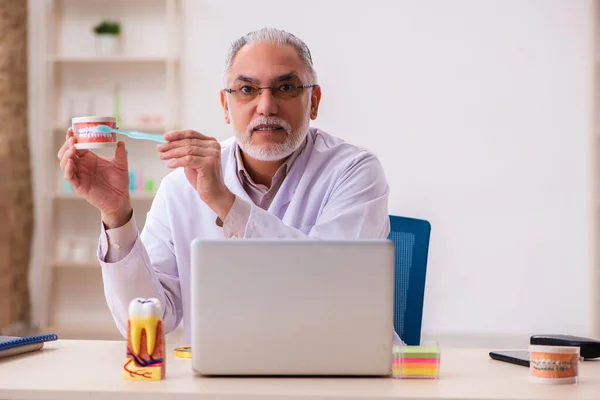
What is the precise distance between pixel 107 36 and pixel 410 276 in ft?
12.7

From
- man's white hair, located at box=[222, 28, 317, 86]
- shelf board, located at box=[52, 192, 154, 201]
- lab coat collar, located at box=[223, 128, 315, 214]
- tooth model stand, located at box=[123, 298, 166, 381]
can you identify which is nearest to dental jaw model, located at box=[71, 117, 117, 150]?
tooth model stand, located at box=[123, 298, 166, 381]

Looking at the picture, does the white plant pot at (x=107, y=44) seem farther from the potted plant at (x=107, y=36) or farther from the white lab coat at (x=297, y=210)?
the white lab coat at (x=297, y=210)

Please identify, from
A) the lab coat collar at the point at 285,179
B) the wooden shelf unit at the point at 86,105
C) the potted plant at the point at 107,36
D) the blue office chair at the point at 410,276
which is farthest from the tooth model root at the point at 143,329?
the potted plant at the point at 107,36

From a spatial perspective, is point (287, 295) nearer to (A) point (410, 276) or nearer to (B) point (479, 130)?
(A) point (410, 276)

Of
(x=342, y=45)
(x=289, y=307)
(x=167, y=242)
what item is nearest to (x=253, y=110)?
(x=167, y=242)

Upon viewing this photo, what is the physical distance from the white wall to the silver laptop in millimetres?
4263

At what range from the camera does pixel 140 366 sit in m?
1.45

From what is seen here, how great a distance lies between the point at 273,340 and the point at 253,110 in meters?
1.00

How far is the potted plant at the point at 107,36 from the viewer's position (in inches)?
222

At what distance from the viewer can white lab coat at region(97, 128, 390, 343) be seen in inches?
85.2

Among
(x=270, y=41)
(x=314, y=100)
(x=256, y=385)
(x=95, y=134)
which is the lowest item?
(x=256, y=385)

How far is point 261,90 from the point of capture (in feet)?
7.55

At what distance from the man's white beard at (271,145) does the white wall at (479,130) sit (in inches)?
135

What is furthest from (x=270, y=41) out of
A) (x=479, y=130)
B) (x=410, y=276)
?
(x=479, y=130)
